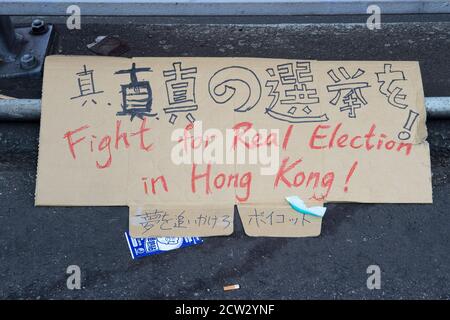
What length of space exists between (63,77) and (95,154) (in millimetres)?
377

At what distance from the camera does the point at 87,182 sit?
217 cm

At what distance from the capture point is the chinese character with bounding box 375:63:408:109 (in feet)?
7.50

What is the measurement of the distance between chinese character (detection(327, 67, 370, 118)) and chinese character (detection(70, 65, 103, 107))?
101cm

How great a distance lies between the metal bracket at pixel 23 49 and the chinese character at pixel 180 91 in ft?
2.75

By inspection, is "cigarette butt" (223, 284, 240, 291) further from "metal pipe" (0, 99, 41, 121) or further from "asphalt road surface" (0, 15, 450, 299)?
"metal pipe" (0, 99, 41, 121)

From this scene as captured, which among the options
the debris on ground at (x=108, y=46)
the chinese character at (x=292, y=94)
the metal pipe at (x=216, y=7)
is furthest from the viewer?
the debris on ground at (x=108, y=46)

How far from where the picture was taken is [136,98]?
7.43 ft

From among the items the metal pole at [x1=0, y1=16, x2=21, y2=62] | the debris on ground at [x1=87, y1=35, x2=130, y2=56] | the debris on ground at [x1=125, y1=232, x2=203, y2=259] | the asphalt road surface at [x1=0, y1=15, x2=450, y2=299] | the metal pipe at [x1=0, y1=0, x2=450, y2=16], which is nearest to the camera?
the asphalt road surface at [x1=0, y1=15, x2=450, y2=299]

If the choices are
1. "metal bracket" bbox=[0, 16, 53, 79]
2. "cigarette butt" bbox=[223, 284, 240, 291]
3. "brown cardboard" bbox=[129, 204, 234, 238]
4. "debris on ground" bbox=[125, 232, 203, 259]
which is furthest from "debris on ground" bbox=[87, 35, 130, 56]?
"cigarette butt" bbox=[223, 284, 240, 291]

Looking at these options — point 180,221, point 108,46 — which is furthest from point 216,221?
point 108,46

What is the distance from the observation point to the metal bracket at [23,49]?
2.71 metres

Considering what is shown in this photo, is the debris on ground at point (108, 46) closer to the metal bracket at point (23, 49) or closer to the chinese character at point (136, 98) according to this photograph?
the metal bracket at point (23, 49)

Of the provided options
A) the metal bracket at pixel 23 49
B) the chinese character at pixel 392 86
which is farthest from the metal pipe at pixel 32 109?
the metal bracket at pixel 23 49
